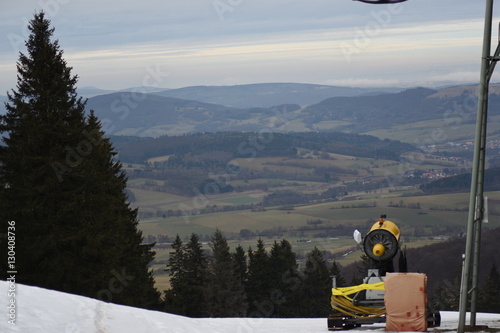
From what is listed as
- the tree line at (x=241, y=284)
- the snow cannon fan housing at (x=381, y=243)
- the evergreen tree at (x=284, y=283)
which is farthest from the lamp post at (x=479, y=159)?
the evergreen tree at (x=284, y=283)

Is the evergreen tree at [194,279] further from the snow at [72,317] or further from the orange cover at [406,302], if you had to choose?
the snow at [72,317]

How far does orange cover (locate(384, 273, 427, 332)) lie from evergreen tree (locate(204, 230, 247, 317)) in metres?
52.6

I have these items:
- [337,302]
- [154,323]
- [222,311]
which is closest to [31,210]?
[337,302]

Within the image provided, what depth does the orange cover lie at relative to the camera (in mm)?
14586

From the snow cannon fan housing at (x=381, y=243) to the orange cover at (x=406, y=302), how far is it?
2731 mm

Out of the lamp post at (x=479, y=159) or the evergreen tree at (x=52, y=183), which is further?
the evergreen tree at (x=52, y=183)

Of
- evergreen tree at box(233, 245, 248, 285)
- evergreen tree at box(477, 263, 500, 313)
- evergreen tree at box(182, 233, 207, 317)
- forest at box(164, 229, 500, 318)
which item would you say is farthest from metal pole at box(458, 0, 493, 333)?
evergreen tree at box(477, 263, 500, 313)

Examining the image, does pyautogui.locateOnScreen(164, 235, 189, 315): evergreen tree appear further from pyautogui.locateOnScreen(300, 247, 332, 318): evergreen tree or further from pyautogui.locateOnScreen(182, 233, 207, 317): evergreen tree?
pyautogui.locateOnScreen(300, 247, 332, 318): evergreen tree

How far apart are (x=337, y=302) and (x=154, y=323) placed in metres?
6.09

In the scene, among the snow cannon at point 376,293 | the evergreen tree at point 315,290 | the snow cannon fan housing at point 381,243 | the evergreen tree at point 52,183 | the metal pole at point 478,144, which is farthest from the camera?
the evergreen tree at point 315,290

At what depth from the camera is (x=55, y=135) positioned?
1169 inches

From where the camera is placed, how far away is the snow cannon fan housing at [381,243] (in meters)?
17.5

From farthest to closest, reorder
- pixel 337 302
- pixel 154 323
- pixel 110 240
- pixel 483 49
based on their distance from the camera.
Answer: pixel 110 240
pixel 337 302
pixel 483 49
pixel 154 323

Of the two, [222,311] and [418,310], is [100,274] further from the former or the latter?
[222,311]
